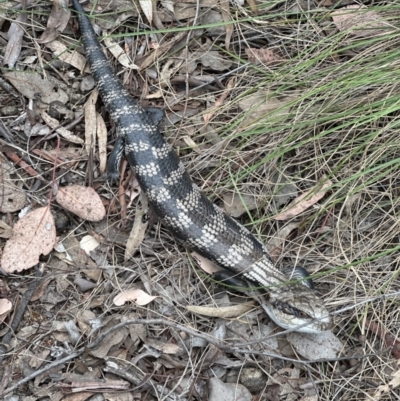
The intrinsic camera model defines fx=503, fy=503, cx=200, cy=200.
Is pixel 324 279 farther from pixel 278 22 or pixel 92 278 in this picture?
pixel 278 22

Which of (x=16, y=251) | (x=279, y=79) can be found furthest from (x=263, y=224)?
(x=16, y=251)

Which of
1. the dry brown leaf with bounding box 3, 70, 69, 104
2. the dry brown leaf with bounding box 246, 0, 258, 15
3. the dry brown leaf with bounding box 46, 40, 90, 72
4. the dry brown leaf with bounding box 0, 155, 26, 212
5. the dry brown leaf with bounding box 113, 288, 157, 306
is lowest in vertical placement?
the dry brown leaf with bounding box 113, 288, 157, 306

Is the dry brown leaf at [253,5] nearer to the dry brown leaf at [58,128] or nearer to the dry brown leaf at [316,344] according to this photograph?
the dry brown leaf at [58,128]

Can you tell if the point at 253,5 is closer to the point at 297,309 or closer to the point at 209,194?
the point at 209,194

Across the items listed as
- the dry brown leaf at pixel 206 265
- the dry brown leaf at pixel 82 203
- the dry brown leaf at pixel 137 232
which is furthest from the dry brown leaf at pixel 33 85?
the dry brown leaf at pixel 206 265

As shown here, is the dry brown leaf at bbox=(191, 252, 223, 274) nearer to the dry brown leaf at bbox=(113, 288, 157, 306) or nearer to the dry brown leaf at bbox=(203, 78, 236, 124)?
the dry brown leaf at bbox=(113, 288, 157, 306)

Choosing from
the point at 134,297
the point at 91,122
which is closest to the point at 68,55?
the point at 91,122

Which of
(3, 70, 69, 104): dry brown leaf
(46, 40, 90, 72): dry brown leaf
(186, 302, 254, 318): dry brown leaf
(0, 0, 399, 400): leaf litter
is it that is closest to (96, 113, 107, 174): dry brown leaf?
(0, 0, 399, 400): leaf litter
